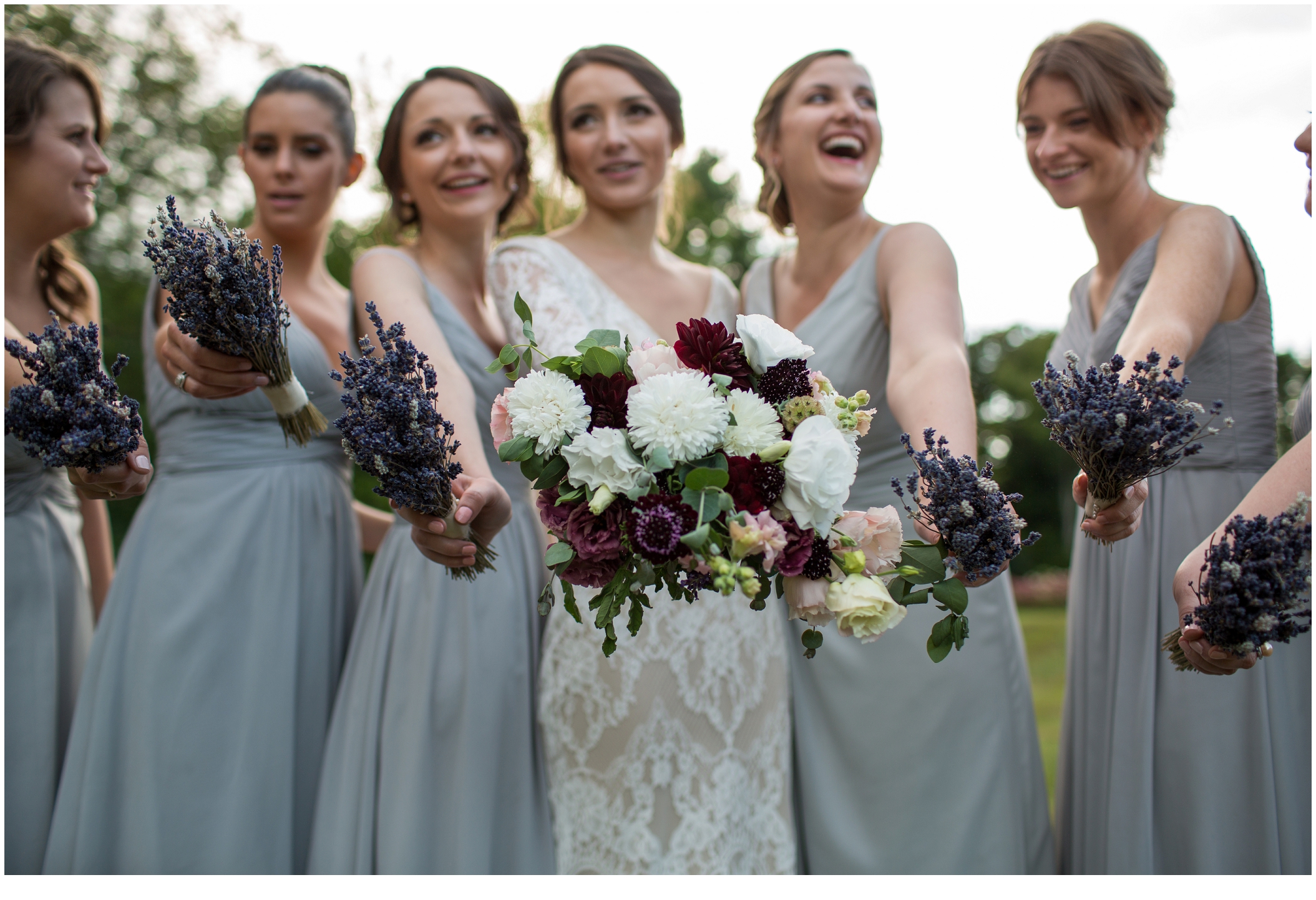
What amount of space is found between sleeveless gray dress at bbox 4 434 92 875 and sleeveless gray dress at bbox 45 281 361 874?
7.8 inches

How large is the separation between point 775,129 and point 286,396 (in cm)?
208

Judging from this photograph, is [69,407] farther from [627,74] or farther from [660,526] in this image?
[627,74]

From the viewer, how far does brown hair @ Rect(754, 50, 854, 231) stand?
3.38 meters

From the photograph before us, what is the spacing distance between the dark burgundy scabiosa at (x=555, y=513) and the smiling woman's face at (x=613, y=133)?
5.60ft

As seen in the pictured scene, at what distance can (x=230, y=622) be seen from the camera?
3.27m

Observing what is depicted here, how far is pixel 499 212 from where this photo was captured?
388cm

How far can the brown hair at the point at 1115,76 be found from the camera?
3.27 metres

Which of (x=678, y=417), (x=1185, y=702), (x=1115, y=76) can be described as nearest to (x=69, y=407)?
(x=678, y=417)

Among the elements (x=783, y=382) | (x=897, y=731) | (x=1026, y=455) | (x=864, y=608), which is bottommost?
(x=897, y=731)

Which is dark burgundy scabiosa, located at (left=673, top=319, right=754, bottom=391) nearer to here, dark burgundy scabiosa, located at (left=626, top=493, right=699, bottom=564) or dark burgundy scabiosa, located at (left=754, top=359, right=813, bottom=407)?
dark burgundy scabiosa, located at (left=754, top=359, right=813, bottom=407)

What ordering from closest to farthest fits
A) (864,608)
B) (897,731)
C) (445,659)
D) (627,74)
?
(864,608), (445,659), (897,731), (627,74)

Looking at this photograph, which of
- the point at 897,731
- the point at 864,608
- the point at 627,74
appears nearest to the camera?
the point at 864,608

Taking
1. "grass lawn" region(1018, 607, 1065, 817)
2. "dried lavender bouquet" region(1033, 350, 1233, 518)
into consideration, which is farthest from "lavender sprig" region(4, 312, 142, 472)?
"grass lawn" region(1018, 607, 1065, 817)

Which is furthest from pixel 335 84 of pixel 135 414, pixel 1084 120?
pixel 1084 120
